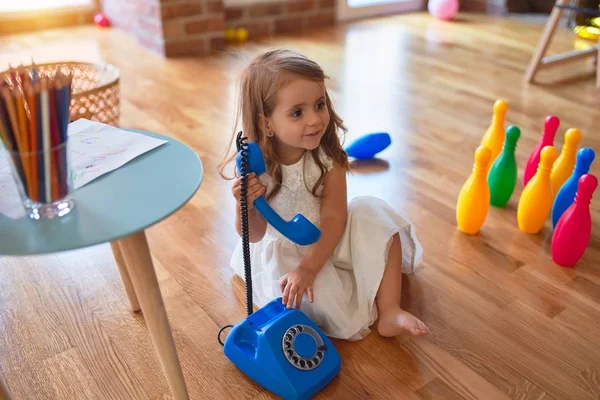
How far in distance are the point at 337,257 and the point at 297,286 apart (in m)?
0.14

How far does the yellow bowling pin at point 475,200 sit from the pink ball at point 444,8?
92.6 inches

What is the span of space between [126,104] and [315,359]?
5.22ft

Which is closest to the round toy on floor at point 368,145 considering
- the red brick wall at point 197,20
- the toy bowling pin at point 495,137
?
the toy bowling pin at point 495,137

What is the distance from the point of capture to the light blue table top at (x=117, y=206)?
0.71 meters

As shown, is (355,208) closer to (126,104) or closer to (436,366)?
(436,366)

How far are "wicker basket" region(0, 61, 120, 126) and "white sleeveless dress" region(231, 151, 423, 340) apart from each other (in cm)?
67

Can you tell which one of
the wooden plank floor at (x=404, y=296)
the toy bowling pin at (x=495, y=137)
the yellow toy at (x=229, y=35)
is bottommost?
the wooden plank floor at (x=404, y=296)

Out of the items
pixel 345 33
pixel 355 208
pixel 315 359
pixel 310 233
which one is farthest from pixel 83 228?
pixel 345 33

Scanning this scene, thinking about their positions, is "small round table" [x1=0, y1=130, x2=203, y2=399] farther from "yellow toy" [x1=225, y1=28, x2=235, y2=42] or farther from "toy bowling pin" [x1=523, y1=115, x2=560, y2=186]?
"yellow toy" [x1=225, y1=28, x2=235, y2=42]

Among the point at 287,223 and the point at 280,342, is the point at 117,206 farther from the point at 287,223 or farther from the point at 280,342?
the point at 280,342

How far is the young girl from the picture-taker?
105cm

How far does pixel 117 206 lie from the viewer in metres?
0.78

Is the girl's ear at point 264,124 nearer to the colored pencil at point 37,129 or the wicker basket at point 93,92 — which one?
the colored pencil at point 37,129

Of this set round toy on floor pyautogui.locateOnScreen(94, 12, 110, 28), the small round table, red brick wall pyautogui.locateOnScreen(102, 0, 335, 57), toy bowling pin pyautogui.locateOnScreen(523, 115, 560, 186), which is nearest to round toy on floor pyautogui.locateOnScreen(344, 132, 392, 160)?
toy bowling pin pyautogui.locateOnScreen(523, 115, 560, 186)
